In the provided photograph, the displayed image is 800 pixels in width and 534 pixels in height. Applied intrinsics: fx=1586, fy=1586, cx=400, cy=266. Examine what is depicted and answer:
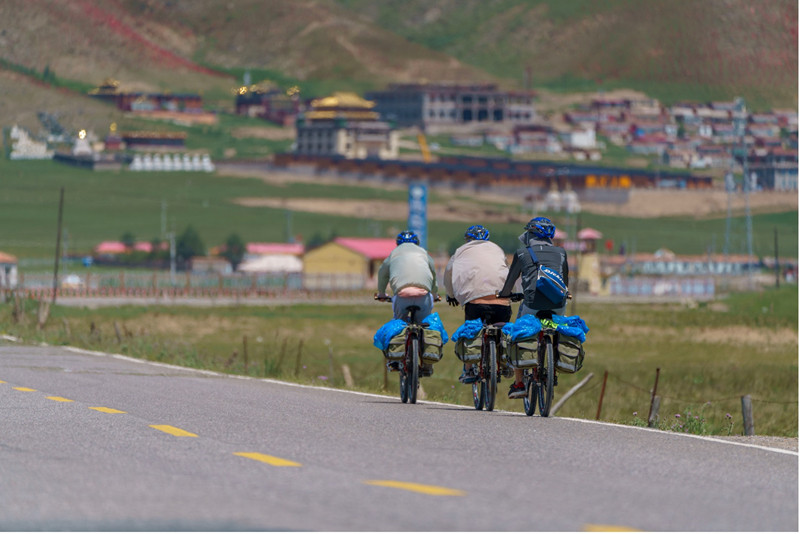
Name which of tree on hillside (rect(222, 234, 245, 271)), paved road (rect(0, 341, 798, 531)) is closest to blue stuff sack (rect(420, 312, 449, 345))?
paved road (rect(0, 341, 798, 531))

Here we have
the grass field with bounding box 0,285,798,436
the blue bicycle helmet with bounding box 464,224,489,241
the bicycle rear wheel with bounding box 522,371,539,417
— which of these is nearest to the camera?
the bicycle rear wheel with bounding box 522,371,539,417

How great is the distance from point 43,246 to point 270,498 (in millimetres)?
160529

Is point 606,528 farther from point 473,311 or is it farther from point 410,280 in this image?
point 410,280

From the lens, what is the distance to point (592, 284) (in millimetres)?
130375

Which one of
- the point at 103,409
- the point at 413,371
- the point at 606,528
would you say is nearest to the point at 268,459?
the point at 606,528

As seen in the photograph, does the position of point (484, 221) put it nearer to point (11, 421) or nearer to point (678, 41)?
point (678, 41)

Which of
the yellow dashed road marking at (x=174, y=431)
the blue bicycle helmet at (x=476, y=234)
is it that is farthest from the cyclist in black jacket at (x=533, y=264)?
the yellow dashed road marking at (x=174, y=431)

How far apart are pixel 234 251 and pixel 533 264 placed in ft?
464

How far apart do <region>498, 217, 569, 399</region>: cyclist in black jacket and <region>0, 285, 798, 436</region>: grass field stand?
3.36 metres

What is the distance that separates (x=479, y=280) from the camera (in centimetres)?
1817

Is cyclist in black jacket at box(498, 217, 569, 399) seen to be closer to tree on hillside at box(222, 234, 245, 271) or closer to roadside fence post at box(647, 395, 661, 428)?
roadside fence post at box(647, 395, 661, 428)

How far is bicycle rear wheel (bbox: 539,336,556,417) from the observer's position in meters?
17.0

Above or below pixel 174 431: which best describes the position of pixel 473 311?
above

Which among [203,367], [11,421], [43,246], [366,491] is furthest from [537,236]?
[43,246]
